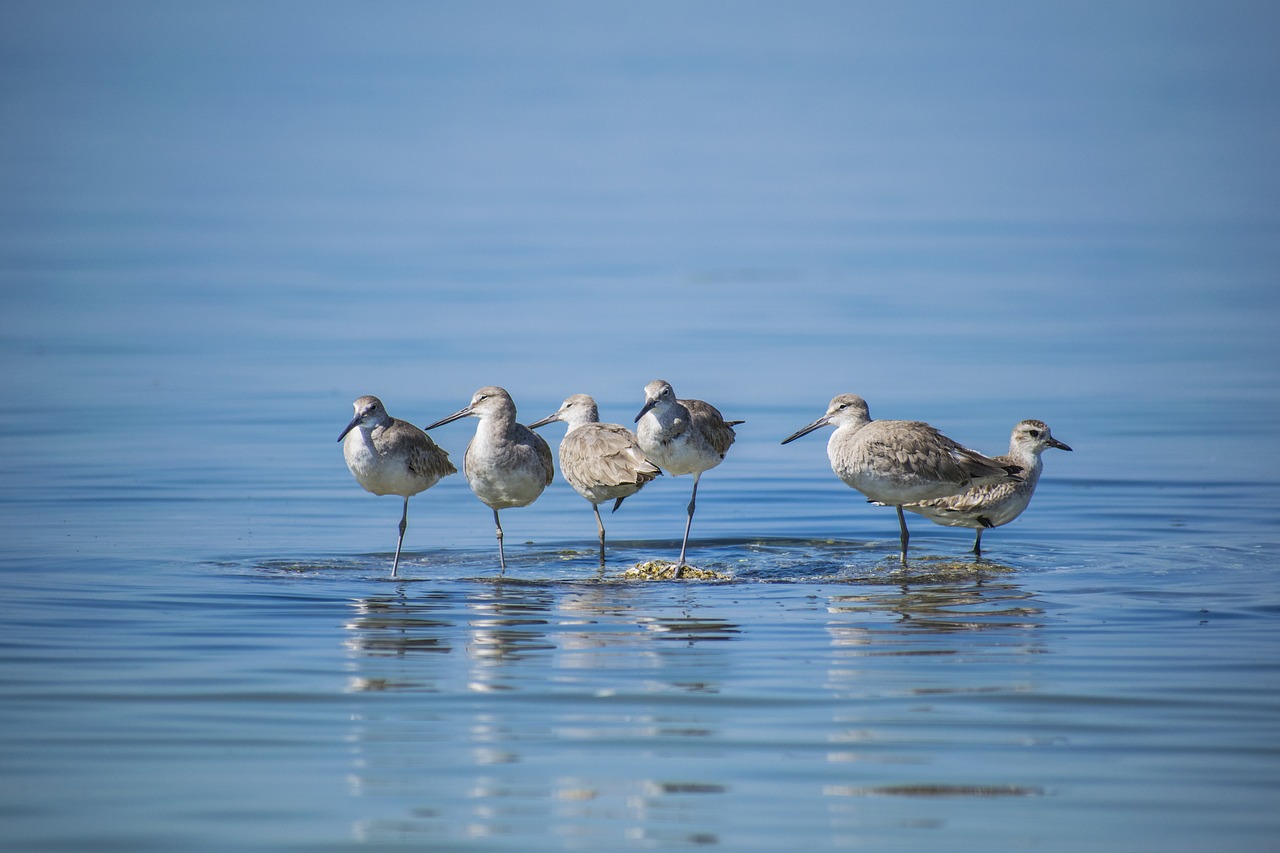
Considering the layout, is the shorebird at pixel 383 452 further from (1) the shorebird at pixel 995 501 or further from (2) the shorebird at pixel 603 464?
(1) the shorebird at pixel 995 501

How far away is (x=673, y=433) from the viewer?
12.1 metres

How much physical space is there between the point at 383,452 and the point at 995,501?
413cm

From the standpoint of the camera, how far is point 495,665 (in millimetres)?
8500

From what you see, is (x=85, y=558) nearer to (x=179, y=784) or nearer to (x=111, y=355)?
(x=179, y=784)

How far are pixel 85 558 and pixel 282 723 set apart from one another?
4.38m

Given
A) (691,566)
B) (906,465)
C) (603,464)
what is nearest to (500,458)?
(603,464)

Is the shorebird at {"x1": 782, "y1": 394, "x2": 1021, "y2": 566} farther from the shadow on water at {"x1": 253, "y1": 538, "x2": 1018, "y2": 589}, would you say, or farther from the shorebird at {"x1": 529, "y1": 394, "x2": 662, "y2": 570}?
the shorebird at {"x1": 529, "y1": 394, "x2": 662, "y2": 570}

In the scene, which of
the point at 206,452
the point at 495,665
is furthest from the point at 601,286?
the point at 495,665

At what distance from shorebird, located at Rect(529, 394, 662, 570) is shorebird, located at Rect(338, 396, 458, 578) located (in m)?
1.03

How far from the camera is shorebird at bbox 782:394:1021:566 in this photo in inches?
469

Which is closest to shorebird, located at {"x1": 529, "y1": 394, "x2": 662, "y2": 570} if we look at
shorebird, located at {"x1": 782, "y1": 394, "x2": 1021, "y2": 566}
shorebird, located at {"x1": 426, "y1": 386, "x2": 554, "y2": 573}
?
shorebird, located at {"x1": 426, "y1": 386, "x2": 554, "y2": 573}

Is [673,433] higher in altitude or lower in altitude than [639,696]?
higher

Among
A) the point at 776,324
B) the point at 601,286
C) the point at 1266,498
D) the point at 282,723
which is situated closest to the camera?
the point at 282,723

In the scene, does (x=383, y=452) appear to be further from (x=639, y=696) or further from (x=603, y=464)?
(x=639, y=696)
